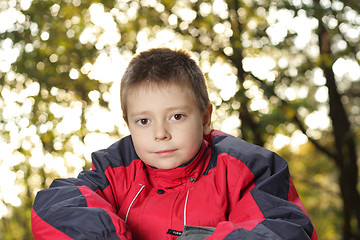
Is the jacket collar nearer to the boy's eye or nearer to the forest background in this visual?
the boy's eye

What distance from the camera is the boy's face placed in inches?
71.9

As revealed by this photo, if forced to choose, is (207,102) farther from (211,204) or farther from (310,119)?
(310,119)

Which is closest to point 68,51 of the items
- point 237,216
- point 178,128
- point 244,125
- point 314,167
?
point 244,125

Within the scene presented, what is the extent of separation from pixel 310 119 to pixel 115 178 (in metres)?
4.57

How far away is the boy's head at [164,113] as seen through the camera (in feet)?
6.01

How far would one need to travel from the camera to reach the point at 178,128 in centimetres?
184

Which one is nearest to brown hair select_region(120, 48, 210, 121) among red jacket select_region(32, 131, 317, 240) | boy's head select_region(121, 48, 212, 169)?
boy's head select_region(121, 48, 212, 169)

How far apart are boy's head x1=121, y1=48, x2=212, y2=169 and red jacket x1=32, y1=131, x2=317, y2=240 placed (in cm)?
9

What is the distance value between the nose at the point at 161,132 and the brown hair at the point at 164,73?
0.19 m

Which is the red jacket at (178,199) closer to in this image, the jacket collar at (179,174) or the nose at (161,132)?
the jacket collar at (179,174)

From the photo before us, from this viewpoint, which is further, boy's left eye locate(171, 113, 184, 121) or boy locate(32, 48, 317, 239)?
boy's left eye locate(171, 113, 184, 121)

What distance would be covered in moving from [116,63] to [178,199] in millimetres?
2843

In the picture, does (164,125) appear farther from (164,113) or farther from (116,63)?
(116,63)

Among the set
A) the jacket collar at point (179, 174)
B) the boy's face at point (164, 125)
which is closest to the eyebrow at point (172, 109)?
the boy's face at point (164, 125)
